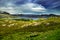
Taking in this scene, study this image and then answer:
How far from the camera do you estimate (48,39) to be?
19531 millimetres

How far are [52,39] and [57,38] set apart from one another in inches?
33.1

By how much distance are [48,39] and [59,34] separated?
1.48 meters

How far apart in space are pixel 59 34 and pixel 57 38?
64 centimetres

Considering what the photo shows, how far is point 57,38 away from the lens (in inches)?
720

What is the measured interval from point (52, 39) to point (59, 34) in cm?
94

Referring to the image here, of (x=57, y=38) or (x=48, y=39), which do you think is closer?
(x=57, y=38)

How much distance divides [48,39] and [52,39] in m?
0.66

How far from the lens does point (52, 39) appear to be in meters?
19.0

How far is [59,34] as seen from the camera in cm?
1872
